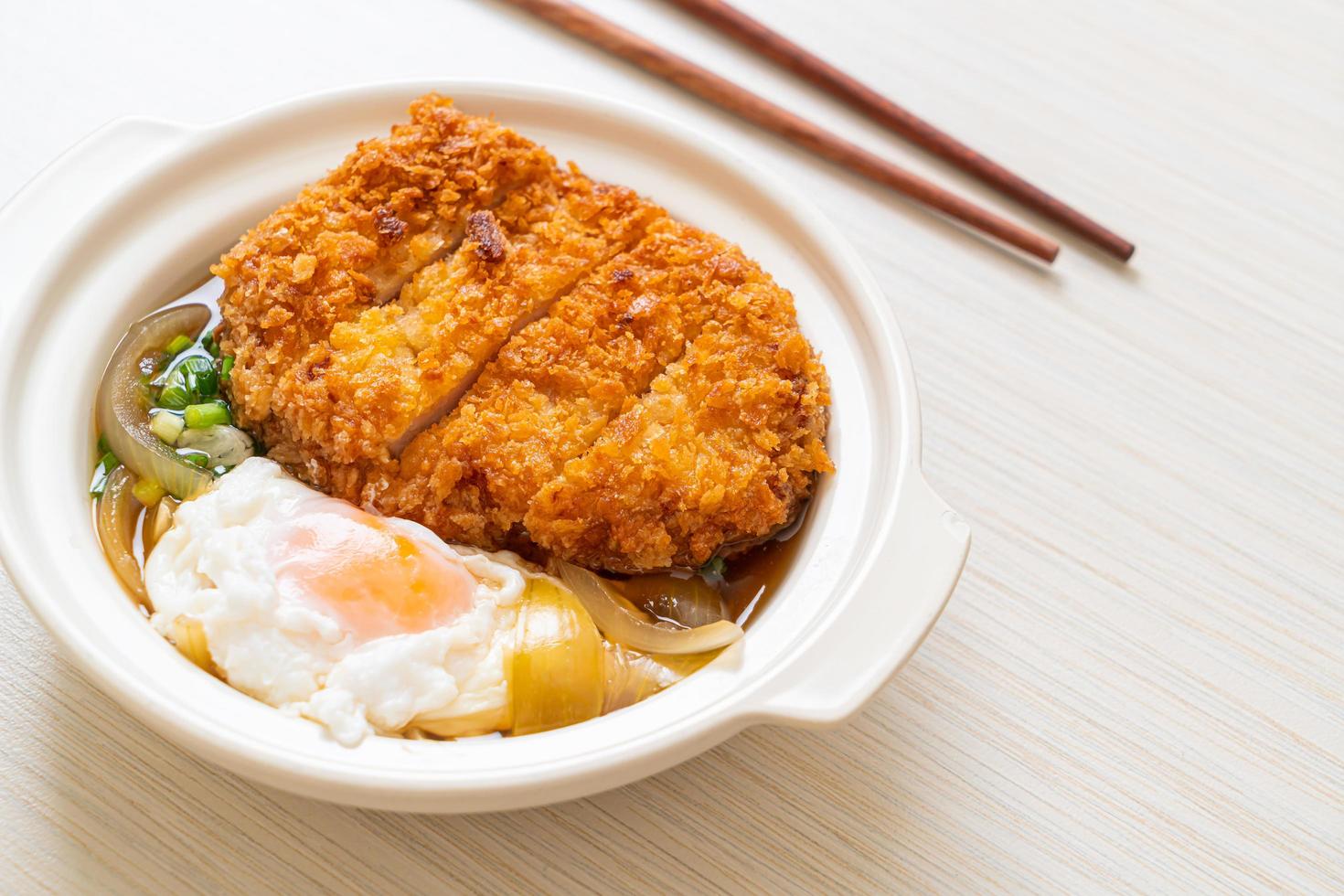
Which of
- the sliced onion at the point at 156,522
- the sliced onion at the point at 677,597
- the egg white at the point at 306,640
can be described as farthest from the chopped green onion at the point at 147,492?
the sliced onion at the point at 677,597

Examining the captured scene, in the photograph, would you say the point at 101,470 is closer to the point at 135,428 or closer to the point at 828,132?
the point at 135,428

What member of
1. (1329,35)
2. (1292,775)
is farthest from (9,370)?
(1329,35)

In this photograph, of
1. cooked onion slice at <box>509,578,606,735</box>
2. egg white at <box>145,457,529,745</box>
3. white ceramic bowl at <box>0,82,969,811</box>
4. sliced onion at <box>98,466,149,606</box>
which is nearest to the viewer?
white ceramic bowl at <box>0,82,969,811</box>

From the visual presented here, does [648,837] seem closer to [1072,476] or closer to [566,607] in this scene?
[566,607]

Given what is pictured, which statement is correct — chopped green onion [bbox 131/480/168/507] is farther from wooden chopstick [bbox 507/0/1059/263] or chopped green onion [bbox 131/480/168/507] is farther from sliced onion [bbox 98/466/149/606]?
wooden chopstick [bbox 507/0/1059/263]

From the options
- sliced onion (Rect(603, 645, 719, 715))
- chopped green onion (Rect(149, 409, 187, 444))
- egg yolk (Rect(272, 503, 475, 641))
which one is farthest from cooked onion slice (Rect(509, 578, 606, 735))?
chopped green onion (Rect(149, 409, 187, 444))


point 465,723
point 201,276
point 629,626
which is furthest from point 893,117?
point 465,723
